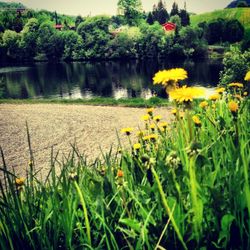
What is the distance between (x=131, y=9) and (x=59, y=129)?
86973 millimetres

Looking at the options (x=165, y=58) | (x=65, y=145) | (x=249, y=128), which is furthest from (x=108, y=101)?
(x=165, y=58)

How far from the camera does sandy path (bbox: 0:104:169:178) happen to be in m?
9.71

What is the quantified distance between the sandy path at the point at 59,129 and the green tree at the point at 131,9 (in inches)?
3193

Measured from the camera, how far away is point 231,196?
4.24 feet

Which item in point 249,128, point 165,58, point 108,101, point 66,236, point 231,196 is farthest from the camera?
point 165,58

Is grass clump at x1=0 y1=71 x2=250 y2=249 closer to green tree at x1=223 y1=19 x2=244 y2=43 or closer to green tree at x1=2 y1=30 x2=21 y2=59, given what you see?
green tree at x1=2 y1=30 x2=21 y2=59

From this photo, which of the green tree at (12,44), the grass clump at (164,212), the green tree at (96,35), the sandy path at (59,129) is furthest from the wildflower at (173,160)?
the green tree at (12,44)

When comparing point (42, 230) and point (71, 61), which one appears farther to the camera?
point (71, 61)

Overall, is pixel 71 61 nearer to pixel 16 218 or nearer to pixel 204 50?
pixel 204 50

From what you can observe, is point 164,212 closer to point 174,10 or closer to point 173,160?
point 173,160

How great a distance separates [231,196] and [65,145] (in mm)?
9375

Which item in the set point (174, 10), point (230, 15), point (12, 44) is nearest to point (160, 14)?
point (174, 10)

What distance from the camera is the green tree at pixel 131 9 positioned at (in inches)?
3703

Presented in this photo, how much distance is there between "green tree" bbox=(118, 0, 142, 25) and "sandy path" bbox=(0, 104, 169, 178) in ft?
266
